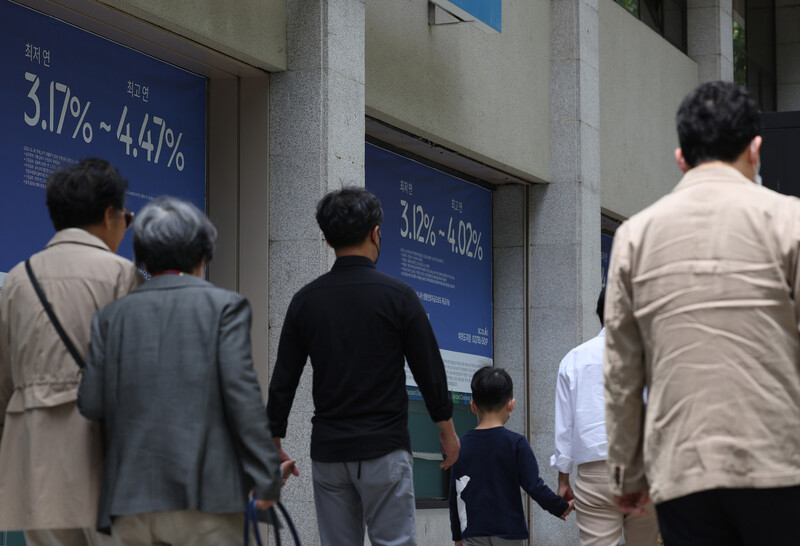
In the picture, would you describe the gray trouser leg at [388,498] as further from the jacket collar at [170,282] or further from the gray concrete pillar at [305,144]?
the gray concrete pillar at [305,144]

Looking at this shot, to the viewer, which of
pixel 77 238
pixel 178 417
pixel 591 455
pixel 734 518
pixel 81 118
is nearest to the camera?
pixel 734 518

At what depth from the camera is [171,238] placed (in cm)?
457

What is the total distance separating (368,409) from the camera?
18.7 feet

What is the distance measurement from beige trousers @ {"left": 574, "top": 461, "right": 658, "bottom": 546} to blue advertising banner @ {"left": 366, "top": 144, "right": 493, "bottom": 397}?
4033 millimetres

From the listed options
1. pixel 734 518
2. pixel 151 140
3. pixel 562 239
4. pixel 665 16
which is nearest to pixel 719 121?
pixel 734 518

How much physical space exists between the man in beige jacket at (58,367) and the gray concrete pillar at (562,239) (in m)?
9.23

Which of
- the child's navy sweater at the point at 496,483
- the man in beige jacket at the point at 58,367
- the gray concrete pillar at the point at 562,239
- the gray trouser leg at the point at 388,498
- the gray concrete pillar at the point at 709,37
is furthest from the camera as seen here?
the gray concrete pillar at the point at 709,37

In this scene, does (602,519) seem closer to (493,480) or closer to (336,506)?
(493,480)

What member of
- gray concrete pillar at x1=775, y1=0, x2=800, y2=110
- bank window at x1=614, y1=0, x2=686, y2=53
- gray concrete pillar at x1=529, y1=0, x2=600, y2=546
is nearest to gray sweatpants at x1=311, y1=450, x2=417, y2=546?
gray concrete pillar at x1=529, y1=0, x2=600, y2=546

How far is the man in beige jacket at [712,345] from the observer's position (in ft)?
11.9

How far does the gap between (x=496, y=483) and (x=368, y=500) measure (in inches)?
71.1

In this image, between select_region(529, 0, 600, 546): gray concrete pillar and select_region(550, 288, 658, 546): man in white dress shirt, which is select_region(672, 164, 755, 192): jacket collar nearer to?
select_region(550, 288, 658, 546): man in white dress shirt

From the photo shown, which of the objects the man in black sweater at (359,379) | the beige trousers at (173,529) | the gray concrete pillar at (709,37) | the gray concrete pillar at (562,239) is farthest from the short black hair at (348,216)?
Result: the gray concrete pillar at (709,37)

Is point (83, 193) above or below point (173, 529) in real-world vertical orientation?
above
